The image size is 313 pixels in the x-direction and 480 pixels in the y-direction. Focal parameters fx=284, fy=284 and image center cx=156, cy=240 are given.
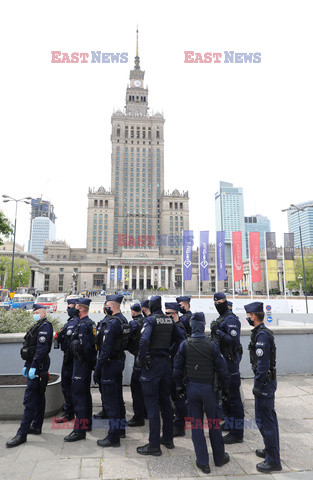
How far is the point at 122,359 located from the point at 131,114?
13562 centimetres

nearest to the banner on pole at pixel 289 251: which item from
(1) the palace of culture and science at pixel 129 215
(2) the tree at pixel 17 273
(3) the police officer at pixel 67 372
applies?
(3) the police officer at pixel 67 372

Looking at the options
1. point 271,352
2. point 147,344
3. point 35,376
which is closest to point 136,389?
point 147,344

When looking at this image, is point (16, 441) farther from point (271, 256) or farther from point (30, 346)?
point (271, 256)

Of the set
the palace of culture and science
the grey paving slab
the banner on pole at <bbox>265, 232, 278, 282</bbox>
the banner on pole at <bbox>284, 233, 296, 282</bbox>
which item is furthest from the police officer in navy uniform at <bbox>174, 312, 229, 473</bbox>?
the palace of culture and science

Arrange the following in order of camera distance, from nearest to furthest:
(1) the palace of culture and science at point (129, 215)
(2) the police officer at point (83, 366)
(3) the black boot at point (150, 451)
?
(3) the black boot at point (150, 451), (2) the police officer at point (83, 366), (1) the palace of culture and science at point (129, 215)

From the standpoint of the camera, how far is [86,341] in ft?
18.1

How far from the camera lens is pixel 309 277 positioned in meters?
60.6

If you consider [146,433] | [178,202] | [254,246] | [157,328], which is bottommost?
[146,433]

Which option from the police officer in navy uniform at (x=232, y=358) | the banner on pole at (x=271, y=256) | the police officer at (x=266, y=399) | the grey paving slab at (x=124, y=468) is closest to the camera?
the grey paving slab at (x=124, y=468)

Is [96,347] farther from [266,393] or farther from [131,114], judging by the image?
[131,114]

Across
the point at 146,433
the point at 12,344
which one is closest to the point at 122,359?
the point at 146,433

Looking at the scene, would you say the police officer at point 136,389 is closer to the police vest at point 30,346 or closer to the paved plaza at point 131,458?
the paved plaza at point 131,458

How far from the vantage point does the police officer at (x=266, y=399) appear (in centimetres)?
428

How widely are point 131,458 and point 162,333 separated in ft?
6.51
